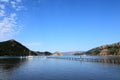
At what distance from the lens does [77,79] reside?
2191 inches

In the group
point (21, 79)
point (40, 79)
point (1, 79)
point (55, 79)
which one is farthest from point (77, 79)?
point (1, 79)

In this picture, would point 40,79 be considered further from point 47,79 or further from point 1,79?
point 1,79

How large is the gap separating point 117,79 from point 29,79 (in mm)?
25512

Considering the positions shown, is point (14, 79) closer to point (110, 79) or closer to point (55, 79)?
point (55, 79)

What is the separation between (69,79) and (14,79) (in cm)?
1596

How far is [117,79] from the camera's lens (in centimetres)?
5416

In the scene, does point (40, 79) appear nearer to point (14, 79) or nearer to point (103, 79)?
point (14, 79)

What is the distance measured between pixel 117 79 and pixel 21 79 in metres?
27.7

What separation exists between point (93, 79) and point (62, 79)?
29.8ft

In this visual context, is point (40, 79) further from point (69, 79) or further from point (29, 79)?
point (69, 79)

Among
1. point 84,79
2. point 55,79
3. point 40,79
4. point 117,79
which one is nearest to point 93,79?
point 84,79

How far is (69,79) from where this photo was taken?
5525 cm

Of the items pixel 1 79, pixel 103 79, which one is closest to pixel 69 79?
pixel 103 79

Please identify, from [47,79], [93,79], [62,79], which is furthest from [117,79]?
[47,79]
